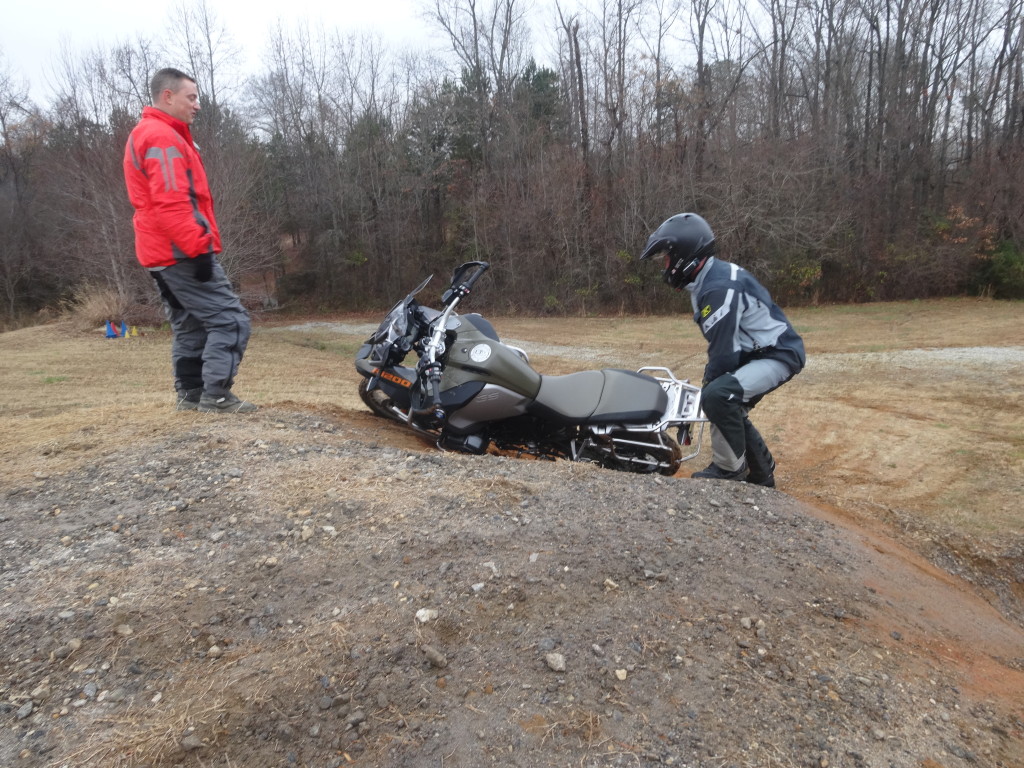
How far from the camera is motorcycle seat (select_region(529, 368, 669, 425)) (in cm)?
502

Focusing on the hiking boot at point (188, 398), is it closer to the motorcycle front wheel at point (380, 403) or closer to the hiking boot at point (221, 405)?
the hiking boot at point (221, 405)

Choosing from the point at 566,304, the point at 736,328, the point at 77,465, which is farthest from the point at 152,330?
the point at 736,328

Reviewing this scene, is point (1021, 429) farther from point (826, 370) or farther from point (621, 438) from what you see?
point (621, 438)

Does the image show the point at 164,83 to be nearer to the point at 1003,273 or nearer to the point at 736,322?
the point at 736,322

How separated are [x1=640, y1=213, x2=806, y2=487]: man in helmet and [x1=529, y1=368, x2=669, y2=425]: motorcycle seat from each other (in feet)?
1.20

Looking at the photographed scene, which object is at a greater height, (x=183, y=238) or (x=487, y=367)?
(x=183, y=238)

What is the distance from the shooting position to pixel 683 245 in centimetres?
495

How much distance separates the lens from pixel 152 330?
18.1 meters

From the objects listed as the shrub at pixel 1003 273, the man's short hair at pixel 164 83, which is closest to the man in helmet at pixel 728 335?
the man's short hair at pixel 164 83

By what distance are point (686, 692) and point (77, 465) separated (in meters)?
3.61

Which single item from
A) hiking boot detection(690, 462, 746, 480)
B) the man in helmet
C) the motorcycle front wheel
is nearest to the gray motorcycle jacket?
the man in helmet

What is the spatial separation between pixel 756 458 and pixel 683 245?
1.69 metres

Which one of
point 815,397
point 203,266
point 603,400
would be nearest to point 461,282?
point 603,400

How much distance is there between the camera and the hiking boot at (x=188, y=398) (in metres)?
5.47
